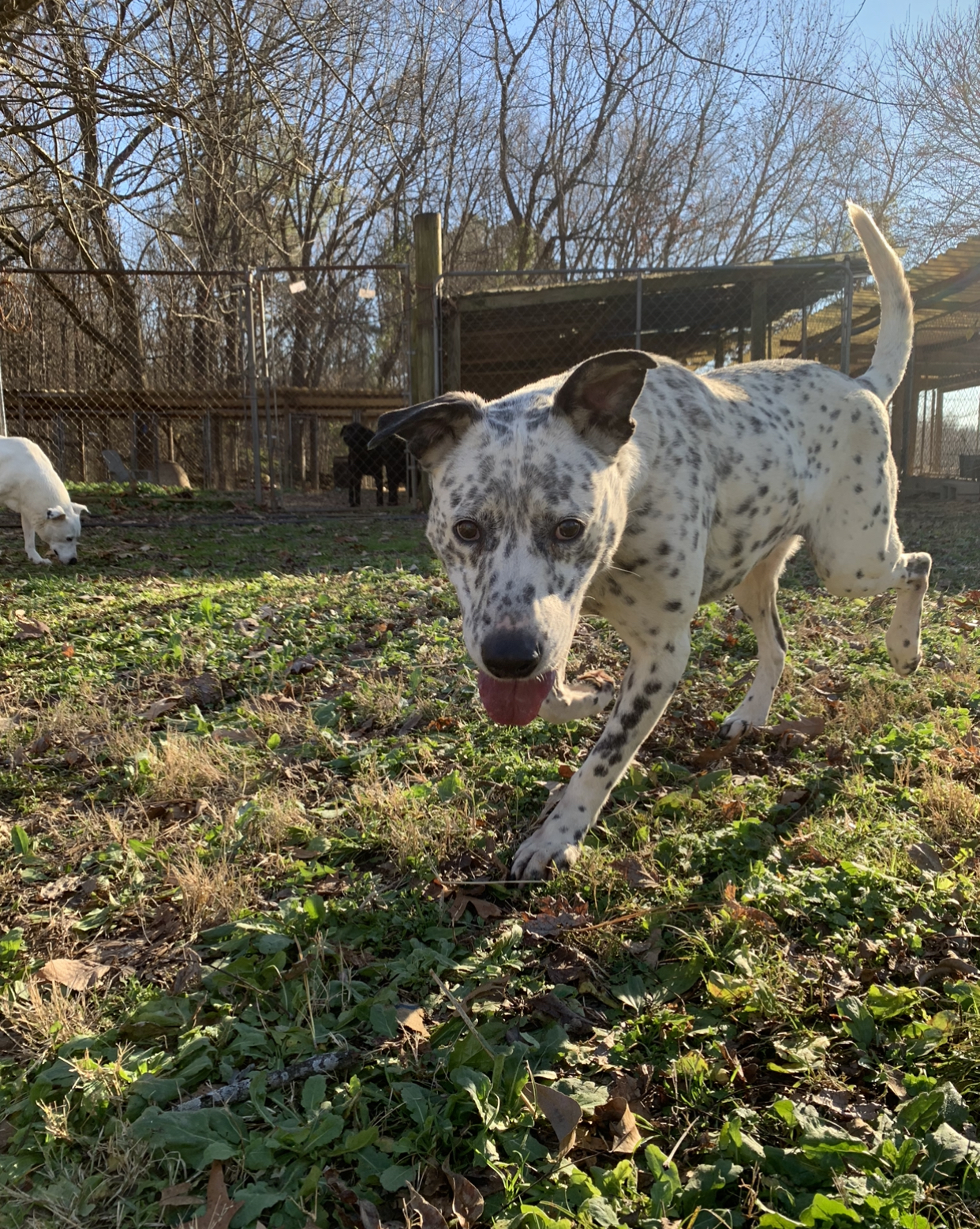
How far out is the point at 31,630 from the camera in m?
5.04

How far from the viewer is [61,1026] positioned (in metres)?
1.85

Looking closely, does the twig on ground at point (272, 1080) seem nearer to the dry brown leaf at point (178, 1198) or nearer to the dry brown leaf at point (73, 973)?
the dry brown leaf at point (178, 1198)

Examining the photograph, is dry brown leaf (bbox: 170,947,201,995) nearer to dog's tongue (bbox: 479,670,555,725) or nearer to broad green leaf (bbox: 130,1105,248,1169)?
broad green leaf (bbox: 130,1105,248,1169)

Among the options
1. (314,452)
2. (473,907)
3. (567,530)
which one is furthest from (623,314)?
(473,907)

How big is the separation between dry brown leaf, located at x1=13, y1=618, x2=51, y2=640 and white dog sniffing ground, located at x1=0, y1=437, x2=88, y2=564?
10.1 feet

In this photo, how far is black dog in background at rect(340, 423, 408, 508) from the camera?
15328 millimetres

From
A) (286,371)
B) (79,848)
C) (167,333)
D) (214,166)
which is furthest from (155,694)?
(286,371)

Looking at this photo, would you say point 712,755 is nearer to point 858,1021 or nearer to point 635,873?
point 635,873

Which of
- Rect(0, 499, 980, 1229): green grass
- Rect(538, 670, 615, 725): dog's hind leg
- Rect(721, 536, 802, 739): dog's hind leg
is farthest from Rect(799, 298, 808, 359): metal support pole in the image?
Rect(538, 670, 615, 725): dog's hind leg

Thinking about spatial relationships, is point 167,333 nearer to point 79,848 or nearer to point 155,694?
point 155,694

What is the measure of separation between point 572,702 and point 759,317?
10.9 meters

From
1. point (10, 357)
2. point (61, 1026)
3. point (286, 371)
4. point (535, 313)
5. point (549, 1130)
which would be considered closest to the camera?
point (549, 1130)

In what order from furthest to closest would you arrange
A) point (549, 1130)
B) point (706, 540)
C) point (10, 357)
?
point (10, 357) < point (706, 540) < point (549, 1130)

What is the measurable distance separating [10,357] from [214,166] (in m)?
9.62
